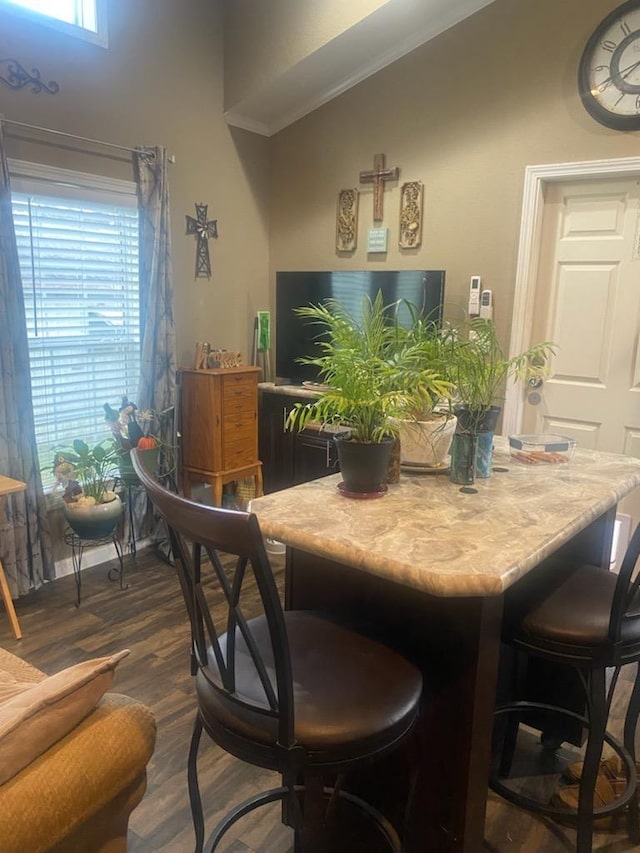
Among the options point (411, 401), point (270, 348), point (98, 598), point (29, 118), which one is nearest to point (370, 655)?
point (411, 401)

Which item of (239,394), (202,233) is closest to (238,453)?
(239,394)

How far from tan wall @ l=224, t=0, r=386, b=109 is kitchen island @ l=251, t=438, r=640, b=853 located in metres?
2.92

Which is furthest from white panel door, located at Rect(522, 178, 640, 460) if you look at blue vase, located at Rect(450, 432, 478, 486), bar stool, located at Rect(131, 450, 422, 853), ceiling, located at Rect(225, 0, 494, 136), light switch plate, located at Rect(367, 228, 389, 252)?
bar stool, located at Rect(131, 450, 422, 853)

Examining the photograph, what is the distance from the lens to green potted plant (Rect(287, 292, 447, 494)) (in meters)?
1.57

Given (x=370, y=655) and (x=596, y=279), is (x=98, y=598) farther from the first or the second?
(x=596, y=279)

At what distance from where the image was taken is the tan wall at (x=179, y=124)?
3.17 metres

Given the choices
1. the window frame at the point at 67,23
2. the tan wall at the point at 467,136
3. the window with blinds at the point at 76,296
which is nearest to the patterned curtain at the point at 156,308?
the window with blinds at the point at 76,296

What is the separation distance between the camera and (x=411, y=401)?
64.2 inches

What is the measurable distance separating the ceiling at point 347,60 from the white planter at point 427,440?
8.56 feet

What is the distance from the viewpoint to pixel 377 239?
4.09m

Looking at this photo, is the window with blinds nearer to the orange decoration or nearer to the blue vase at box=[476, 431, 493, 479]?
the orange decoration

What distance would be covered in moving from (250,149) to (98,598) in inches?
121

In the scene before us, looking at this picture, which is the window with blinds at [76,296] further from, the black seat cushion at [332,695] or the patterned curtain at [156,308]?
the black seat cushion at [332,695]

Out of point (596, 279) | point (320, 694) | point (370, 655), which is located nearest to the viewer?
point (320, 694)
